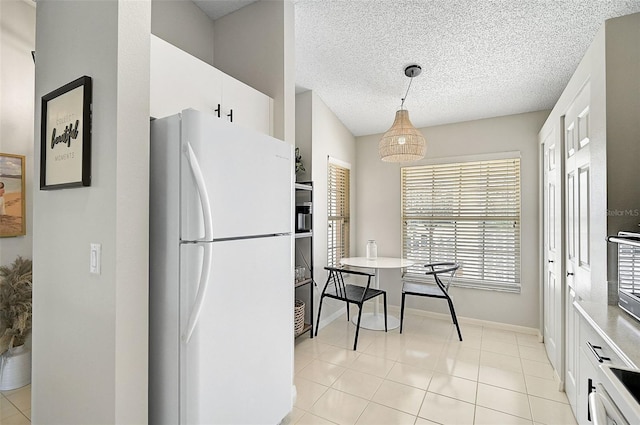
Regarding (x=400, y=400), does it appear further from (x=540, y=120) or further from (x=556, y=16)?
(x=540, y=120)

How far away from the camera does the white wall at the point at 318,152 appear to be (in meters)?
3.43

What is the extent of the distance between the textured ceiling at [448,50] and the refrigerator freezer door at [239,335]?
1.78 metres

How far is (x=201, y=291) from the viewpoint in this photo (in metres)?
1.25

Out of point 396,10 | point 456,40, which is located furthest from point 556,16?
point 396,10

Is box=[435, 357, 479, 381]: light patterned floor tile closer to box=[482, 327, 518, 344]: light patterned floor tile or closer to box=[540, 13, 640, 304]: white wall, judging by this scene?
box=[482, 327, 518, 344]: light patterned floor tile

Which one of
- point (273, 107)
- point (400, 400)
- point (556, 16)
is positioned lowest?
point (400, 400)

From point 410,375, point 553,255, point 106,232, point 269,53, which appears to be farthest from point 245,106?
point 553,255

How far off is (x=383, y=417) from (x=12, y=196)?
124 inches

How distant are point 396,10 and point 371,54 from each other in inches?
18.9

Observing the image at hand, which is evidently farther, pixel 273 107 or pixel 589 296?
pixel 273 107

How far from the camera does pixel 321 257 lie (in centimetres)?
364

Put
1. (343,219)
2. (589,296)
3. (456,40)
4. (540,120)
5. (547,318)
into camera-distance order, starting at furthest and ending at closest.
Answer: (343,219) → (540,120) → (547,318) → (456,40) → (589,296)

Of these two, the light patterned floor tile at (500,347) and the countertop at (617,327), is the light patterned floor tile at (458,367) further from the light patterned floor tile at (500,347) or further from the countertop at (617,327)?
the countertop at (617,327)

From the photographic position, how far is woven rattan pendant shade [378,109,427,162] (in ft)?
8.88
